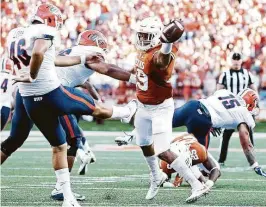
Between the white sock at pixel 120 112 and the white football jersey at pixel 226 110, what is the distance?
1295mm

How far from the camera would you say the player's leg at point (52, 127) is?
17.4 ft

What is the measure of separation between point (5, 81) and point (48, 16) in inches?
110

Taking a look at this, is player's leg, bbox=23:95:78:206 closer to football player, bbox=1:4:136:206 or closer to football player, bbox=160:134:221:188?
football player, bbox=1:4:136:206

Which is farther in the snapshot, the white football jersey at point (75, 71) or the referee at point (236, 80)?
the referee at point (236, 80)

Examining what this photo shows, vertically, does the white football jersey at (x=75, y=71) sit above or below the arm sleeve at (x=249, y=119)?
above

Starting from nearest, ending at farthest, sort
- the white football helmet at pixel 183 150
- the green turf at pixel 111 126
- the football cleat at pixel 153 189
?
the football cleat at pixel 153 189 < the white football helmet at pixel 183 150 < the green turf at pixel 111 126

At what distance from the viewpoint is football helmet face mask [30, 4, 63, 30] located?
539 cm

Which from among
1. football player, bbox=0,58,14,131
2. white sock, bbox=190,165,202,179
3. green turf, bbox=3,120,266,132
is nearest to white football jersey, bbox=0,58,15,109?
football player, bbox=0,58,14,131

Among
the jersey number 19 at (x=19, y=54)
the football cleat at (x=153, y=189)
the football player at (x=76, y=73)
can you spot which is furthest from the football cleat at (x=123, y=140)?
the jersey number 19 at (x=19, y=54)

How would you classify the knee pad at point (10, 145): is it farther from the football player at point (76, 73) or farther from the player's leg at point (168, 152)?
the player's leg at point (168, 152)

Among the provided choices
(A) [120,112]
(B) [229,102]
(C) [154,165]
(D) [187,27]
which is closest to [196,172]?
(C) [154,165]

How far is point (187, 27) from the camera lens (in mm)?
21016

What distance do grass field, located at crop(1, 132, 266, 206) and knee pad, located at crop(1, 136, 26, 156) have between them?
1.09 ft

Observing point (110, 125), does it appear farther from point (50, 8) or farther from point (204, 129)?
point (50, 8)
